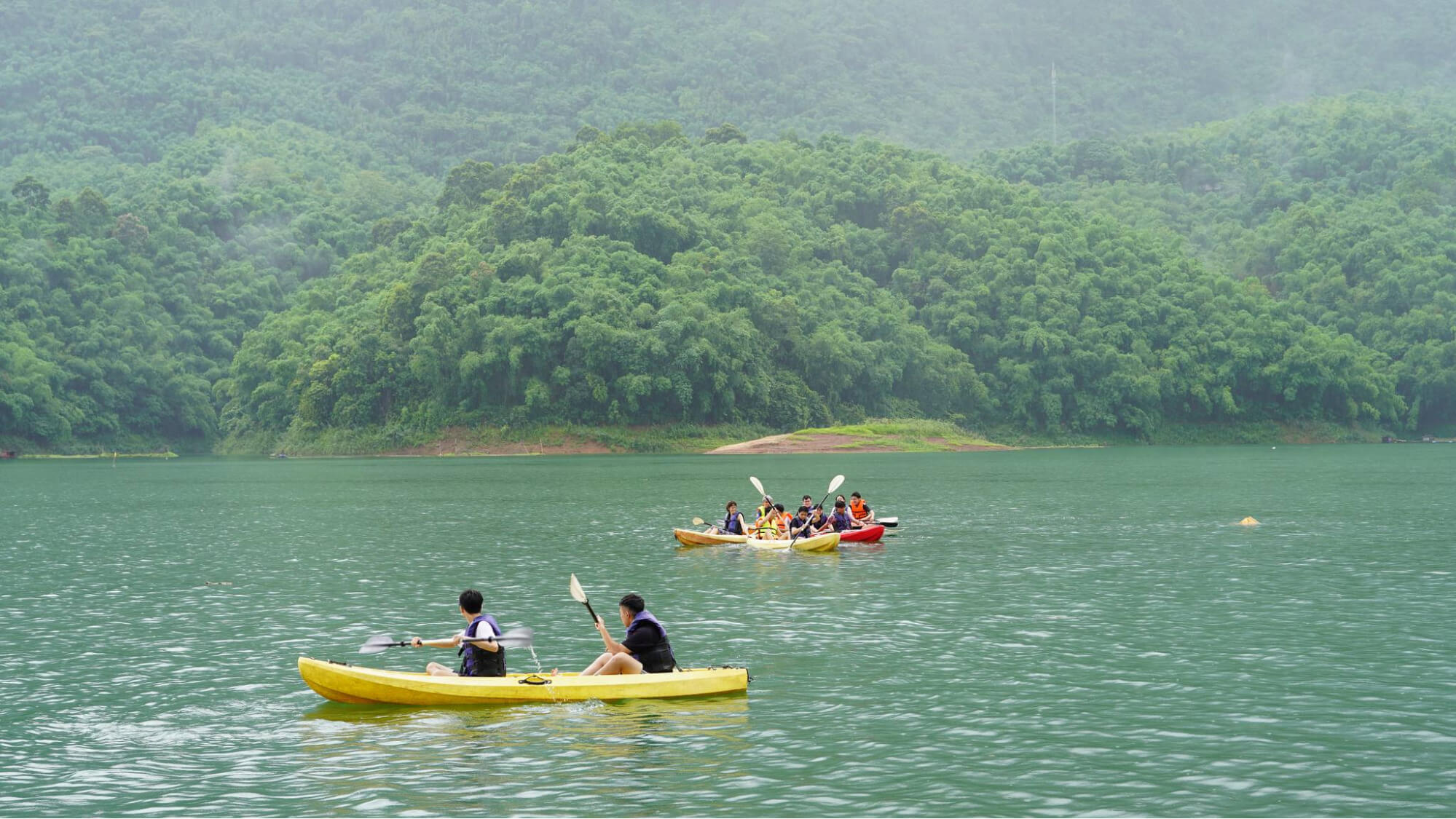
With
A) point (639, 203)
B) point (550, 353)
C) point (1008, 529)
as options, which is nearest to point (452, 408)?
point (550, 353)

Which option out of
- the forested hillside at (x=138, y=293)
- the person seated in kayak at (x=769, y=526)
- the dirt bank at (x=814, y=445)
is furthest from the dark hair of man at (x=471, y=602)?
the forested hillside at (x=138, y=293)

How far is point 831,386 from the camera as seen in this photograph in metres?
134

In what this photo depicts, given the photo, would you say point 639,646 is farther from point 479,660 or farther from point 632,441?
point 632,441

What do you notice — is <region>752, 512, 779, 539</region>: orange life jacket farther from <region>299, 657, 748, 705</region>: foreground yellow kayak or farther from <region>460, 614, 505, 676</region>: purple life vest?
<region>460, 614, 505, 676</region>: purple life vest

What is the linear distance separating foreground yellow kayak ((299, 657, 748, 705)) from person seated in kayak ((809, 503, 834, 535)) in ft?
68.1

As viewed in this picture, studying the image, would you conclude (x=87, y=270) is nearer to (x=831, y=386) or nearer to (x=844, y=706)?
(x=831, y=386)

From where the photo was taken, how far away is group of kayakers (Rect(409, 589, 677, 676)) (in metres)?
19.0

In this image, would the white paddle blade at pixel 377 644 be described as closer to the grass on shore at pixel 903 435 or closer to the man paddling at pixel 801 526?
the man paddling at pixel 801 526

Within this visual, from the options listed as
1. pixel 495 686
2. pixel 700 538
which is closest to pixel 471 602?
pixel 495 686

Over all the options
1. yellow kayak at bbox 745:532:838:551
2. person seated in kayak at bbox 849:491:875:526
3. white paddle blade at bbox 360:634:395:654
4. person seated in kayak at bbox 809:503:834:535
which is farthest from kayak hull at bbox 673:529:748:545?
white paddle blade at bbox 360:634:395:654

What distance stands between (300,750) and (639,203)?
13529cm

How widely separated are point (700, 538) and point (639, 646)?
20.2 metres

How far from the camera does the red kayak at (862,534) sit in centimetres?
4019

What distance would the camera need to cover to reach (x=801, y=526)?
131ft
